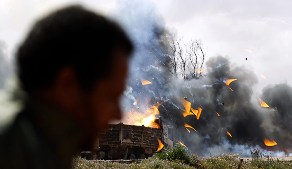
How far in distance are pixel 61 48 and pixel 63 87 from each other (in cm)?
11

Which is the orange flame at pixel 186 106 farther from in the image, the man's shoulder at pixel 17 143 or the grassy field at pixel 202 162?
the man's shoulder at pixel 17 143

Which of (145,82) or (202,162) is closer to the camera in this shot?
(202,162)

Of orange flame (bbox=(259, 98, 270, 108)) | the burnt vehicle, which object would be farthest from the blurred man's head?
orange flame (bbox=(259, 98, 270, 108))

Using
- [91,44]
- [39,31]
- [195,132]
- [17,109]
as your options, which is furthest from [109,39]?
[195,132]

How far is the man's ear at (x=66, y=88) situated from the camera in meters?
1.32

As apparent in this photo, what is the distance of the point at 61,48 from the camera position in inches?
52.0

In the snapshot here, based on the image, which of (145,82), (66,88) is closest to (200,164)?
(66,88)

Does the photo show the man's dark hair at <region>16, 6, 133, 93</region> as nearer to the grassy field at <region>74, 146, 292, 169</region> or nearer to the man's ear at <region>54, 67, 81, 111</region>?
the man's ear at <region>54, 67, 81, 111</region>

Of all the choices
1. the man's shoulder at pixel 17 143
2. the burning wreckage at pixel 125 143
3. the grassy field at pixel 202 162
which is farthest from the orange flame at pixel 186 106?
the man's shoulder at pixel 17 143

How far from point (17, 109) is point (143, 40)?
68.7 metres

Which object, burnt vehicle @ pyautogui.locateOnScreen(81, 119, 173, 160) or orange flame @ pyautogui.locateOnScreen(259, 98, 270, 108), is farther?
orange flame @ pyautogui.locateOnScreen(259, 98, 270, 108)

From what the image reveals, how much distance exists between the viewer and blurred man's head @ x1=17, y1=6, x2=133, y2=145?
4.32ft

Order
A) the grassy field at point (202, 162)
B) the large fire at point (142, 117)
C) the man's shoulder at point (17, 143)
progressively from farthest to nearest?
the large fire at point (142, 117), the grassy field at point (202, 162), the man's shoulder at point (17, 143)

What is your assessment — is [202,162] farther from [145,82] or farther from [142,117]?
[145,82]
